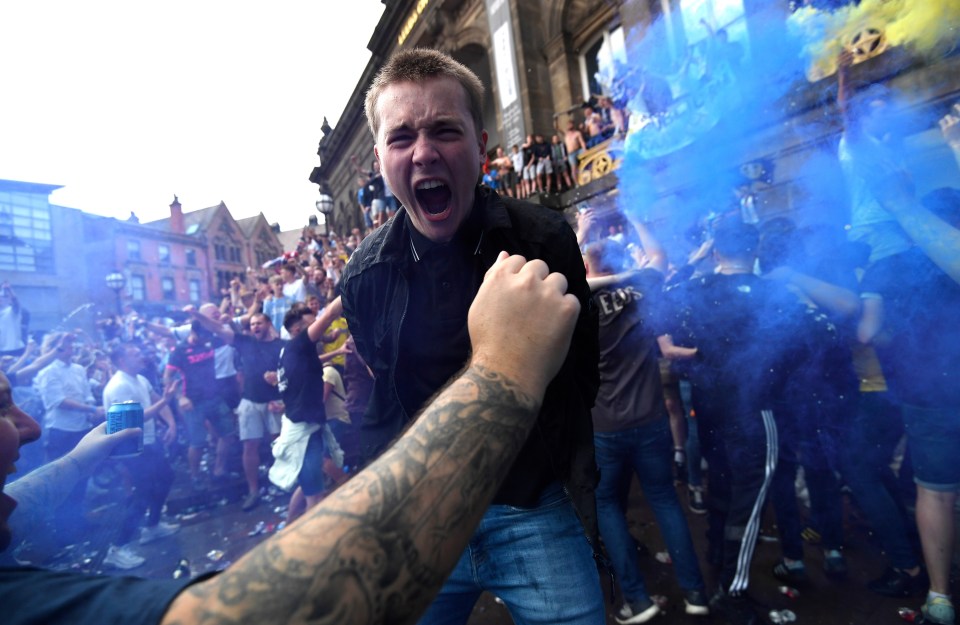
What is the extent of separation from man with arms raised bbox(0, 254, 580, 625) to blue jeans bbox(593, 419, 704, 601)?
7.84ft

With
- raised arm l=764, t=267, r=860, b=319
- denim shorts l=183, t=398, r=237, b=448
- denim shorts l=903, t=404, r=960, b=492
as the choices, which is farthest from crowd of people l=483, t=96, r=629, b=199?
denim shorts l=903, t=404, r=960, b=492

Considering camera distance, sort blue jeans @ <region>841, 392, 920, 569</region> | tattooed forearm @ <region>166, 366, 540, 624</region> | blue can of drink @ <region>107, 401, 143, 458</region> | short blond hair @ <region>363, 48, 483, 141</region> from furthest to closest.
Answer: blue jeans @ <region>841, 392, 920, 569</region> < blue can of drink @ <region>107, 401, 143, 458</region> < short blond hair @ <region>363, 48, 483, 141</region> < tattooed forearm @ <region>166, 366, 540, 624</region>

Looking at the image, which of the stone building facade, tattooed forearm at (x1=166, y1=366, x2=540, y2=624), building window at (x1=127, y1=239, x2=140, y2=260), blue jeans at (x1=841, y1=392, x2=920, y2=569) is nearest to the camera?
tattooed forearm at (x1=166, y1=366, x2=540, y2=624)

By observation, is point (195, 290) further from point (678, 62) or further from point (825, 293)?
point (825, 293)

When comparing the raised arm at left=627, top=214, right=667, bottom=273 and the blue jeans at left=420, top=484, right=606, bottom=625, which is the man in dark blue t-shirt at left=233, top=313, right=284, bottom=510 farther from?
the blue jeans at left=420, top=484, right=606, bottom=625

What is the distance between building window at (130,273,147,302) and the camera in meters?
37.6

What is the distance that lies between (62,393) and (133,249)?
4223 cm

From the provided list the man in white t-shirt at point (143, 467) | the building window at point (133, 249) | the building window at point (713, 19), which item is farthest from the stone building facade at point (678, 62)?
the building window at point (133, 249)

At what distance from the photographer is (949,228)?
7.27 feet

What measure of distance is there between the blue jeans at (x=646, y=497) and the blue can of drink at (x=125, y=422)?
101 inches

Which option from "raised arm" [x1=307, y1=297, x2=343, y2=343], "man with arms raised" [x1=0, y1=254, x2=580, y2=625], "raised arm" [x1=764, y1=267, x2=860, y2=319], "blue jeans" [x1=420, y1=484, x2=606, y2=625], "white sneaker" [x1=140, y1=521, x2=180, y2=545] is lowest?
"white sneaker" [x1=140, y1=521, x2=180, y2=545]

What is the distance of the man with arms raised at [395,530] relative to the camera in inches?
21.7

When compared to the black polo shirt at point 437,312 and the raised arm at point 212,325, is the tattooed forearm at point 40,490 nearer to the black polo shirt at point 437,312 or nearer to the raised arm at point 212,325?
the black polo shirt at point 437,312

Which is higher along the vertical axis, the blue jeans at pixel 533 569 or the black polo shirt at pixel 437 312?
the black polo shirt at pixel 437 312
